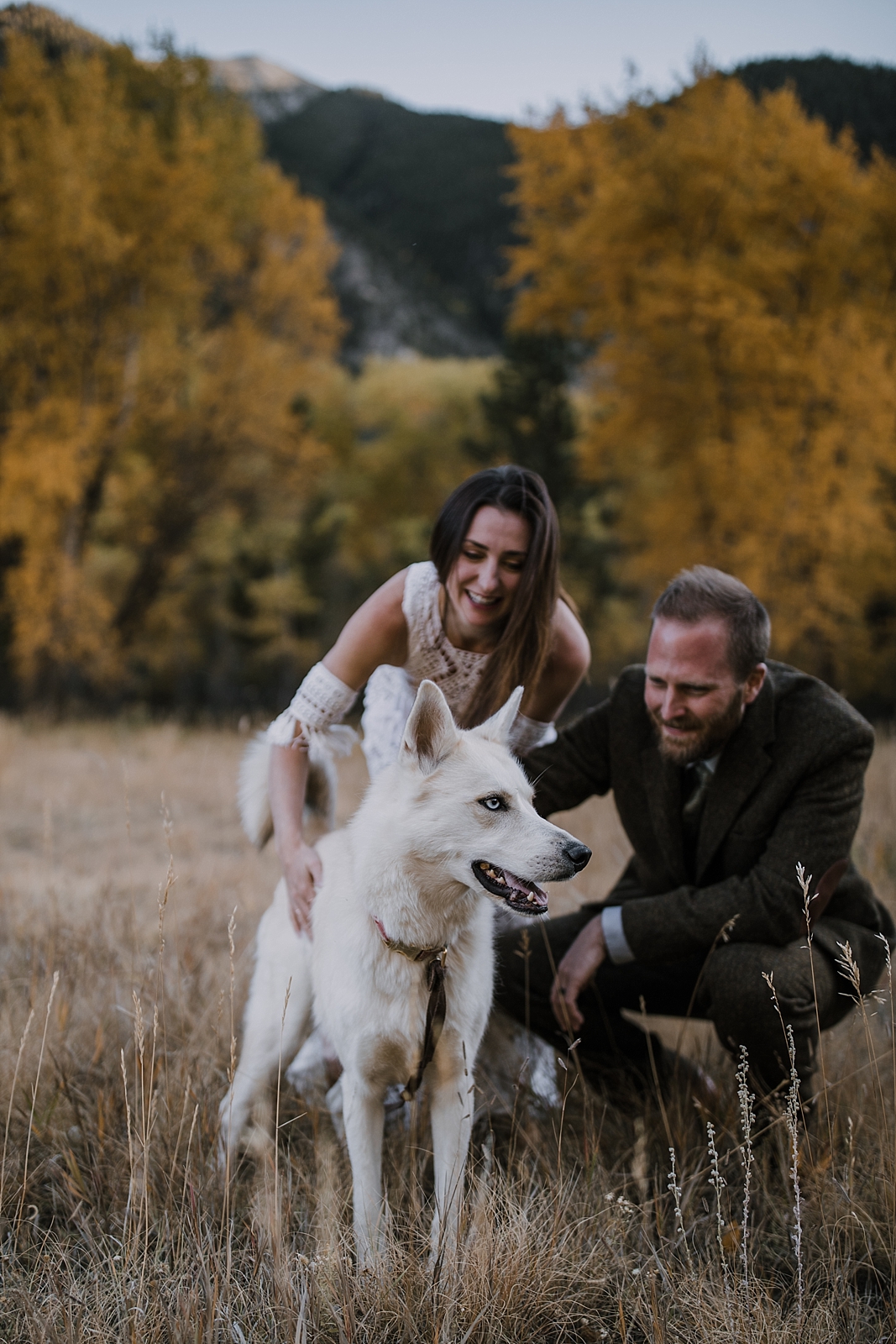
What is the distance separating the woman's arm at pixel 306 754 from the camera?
2.36 m

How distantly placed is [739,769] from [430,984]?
1113mm

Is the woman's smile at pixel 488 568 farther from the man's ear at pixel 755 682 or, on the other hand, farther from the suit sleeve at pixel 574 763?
the man's ear at pixel 755 682

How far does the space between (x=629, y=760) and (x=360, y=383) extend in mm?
24493

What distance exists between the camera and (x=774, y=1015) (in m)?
2.22

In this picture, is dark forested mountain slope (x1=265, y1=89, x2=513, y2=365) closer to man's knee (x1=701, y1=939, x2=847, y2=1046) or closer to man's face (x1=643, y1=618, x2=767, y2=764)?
man's face (x1=643, y1=618, x2=767, y2=764)

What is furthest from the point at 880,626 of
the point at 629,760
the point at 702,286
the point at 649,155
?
the point at 629,760

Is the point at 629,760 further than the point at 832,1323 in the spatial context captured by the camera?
Yes

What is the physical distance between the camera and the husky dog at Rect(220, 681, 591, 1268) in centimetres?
187

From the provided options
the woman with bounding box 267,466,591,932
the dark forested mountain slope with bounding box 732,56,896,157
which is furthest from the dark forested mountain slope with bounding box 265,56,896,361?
the woman with bounding box 267,466,591,932

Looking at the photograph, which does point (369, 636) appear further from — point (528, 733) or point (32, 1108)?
point (32, 1108)

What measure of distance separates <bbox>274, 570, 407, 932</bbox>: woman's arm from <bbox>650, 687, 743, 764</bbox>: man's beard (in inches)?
37.5

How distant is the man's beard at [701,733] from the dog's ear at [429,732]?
2.53 ft

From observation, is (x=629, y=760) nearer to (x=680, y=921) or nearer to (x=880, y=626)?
(x=680, y=921)

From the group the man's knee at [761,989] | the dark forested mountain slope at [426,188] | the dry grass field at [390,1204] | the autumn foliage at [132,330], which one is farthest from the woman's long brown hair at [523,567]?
the autumn foliage at [132,330]
